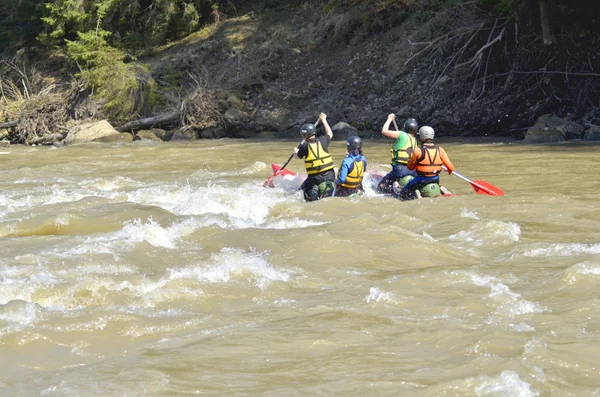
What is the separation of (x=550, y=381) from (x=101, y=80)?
22.0 meters

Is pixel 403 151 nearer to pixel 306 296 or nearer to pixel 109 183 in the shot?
pixel 109 183

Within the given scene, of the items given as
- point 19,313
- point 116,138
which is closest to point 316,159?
point 19,313

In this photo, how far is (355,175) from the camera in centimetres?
1006

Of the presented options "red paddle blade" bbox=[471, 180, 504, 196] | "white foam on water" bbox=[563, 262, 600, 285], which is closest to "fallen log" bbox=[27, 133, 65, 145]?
"red paddle blade" bbox=[471, 180, 504, 196]

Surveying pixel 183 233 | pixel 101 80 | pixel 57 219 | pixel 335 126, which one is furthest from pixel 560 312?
pixel 101 80

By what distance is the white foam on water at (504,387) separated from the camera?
389cm

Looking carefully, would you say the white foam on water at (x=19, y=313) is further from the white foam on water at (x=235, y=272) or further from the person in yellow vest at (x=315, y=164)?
the person in yellow vest at (x=315, y=164)

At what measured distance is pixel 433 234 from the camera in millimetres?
7789

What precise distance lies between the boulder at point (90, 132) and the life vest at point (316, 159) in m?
13.2

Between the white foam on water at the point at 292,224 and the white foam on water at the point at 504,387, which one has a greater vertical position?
the white foam on water at the point at 292,224

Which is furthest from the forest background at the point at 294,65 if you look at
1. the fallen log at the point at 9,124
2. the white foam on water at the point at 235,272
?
the white foam on water at the point at 235,272

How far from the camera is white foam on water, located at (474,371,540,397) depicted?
12.8ft

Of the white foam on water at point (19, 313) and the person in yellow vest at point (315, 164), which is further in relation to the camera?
the person in yellow vest at point (315, 164)

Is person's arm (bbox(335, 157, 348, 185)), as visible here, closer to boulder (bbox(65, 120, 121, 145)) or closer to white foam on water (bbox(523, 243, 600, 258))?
white foam on water (bbox(523, 243, 600, 258))
